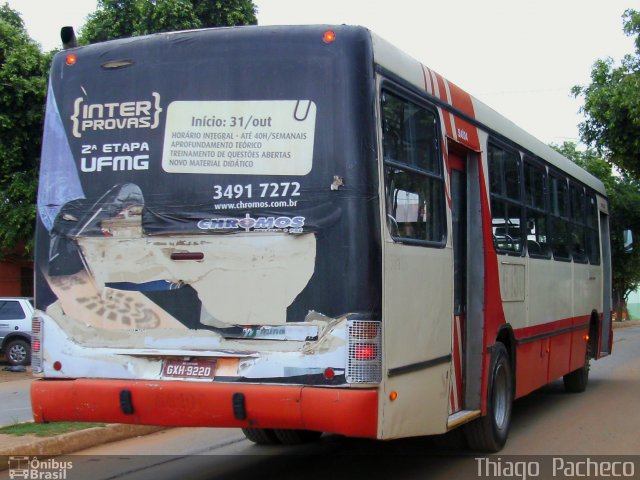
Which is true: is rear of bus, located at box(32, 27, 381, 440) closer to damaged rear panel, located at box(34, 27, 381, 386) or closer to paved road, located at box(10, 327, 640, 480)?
damaged rear panel, located at box(34, 27, 381, 386)

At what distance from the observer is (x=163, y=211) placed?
18.9ft

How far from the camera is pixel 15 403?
11.7 meters

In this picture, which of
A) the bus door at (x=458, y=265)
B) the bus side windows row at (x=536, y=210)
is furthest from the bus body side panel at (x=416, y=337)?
the bus side windows row at (x=536, y=210)

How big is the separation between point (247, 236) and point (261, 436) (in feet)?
11.4

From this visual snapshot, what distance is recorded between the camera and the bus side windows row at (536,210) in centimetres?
809

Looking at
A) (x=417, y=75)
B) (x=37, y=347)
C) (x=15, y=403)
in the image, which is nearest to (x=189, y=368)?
(x=37, y=347)

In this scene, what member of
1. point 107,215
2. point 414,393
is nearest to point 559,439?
point 414,393

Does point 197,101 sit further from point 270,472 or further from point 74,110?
point 270,472

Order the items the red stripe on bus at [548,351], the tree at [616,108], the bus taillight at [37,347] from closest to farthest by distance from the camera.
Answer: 1. the bus taillight at [37,347]
2. the red stripe on bus at [548,351]
3. the tree at [616,108]

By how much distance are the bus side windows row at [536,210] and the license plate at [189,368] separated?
11.3 feet

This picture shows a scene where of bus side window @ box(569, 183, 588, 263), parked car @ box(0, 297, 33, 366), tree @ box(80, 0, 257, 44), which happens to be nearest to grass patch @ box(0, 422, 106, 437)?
bus side window @ box(569, 183, 588, 263)

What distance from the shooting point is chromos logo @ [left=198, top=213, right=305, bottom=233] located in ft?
17.9

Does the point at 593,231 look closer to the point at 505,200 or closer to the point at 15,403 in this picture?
the point at 505,200

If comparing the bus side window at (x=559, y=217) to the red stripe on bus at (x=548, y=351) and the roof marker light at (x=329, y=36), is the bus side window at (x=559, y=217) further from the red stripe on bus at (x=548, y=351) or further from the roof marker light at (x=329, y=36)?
the roof marker light at (x=329, y=36)
